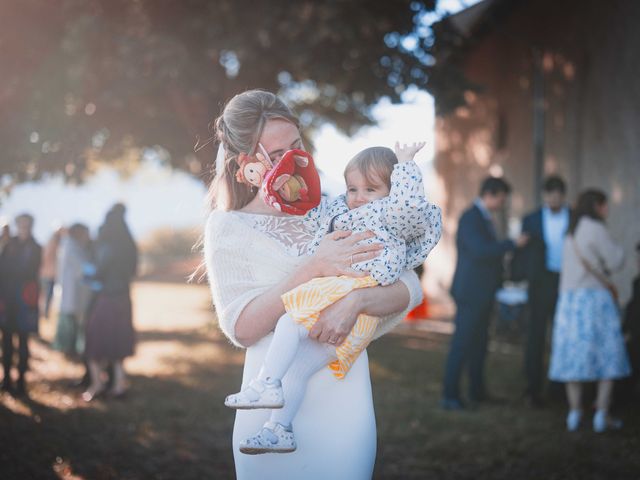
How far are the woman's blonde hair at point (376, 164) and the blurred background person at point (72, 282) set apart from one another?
8.46m

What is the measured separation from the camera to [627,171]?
11148 mm

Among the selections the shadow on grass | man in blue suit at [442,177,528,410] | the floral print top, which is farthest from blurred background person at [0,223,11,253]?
the floral print top

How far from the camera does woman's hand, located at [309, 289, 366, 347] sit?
8.28ft

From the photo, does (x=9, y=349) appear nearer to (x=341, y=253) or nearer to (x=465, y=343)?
(x=465, y=343)

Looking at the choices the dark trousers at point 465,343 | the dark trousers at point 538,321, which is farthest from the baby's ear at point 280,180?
the dark trousers at point 538,321

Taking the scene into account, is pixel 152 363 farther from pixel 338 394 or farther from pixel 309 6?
pixel 338 394

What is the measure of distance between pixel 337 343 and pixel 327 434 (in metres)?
0.32

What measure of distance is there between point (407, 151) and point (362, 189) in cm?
26

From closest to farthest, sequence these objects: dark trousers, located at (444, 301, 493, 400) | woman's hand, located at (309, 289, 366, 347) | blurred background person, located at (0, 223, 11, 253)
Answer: woman's hand, located at (309, 289, 366, 347) < dark trousers, located at (444, 301, 493, 400) < blurred background person, located at (0, 223, 11, 253)

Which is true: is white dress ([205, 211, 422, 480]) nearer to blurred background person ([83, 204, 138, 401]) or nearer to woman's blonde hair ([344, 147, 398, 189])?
woman's blonde hair ([344, 147, 398, 189])

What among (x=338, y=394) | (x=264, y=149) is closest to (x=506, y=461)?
(x=338, y=394)

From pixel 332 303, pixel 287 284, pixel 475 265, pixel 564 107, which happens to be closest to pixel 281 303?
pixel 287 284

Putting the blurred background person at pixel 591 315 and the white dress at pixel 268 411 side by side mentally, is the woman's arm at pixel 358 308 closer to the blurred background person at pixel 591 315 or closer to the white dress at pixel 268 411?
the white dress at pixel 268 411

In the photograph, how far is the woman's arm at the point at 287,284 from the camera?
2.52 metres
